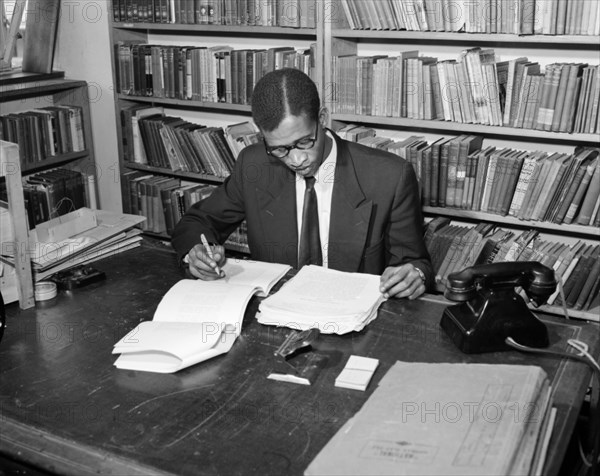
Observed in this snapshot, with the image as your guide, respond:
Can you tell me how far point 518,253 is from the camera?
286 centimetres

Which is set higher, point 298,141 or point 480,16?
point 480,16

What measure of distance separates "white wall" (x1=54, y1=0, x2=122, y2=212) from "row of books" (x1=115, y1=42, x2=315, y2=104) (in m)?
0.15

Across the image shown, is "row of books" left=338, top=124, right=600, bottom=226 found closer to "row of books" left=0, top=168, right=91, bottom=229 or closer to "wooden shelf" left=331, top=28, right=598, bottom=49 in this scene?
"wooden shelf" left=331, top=28, right=598, bottom=49

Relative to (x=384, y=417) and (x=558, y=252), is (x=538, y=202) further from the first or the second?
(x=384, y=417)

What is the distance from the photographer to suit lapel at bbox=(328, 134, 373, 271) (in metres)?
2.24

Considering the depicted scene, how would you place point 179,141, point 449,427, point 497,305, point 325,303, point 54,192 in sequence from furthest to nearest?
point 54,192
point 179,141
point 325,303
point 497,305
point 449,427

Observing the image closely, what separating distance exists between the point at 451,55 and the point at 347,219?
4.02ft

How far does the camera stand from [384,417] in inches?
49.0

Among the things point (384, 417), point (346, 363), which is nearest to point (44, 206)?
point (346, 363)

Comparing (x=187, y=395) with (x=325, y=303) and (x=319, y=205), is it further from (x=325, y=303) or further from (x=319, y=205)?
(x=319, y=205)

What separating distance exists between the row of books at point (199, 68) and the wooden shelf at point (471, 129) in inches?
12.7

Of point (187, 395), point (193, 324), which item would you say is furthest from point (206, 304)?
point (187, 395)

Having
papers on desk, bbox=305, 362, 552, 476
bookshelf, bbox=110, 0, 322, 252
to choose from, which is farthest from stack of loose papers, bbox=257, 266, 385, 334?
bookshelf, bbox=110, 0, 322, 252

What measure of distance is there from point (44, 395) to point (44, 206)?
249cm
